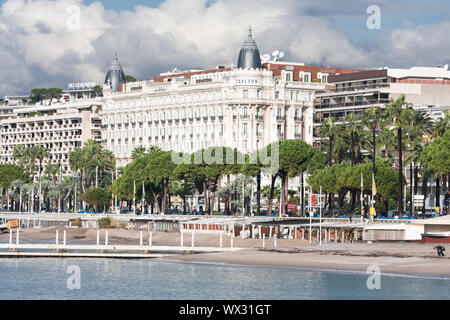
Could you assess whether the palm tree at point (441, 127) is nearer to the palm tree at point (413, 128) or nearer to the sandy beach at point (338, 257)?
the palm tree at point (413, 128)

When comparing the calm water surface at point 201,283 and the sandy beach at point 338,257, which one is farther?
the sandy beach at point 338,257

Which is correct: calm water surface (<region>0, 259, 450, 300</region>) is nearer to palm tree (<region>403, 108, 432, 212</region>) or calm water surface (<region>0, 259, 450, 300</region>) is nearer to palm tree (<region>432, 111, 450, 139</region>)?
palm tree (<region>432, 111, 450, 139</region>)

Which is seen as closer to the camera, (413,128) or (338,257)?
(338,257)

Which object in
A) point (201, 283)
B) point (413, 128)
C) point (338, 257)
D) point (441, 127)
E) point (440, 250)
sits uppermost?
point (413, 128)

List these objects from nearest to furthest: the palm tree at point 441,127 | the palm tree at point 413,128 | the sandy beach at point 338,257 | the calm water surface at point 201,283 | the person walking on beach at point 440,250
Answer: the calm water surface at point 201,283, the sandy beach at point 338,257, the person walking on beach at point 440,250, the palm tree at point 441,127, the palm tree at point 413,128

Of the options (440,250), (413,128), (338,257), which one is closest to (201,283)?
(338,257)

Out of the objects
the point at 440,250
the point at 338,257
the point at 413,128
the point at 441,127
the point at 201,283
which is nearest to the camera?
the point at 201,283

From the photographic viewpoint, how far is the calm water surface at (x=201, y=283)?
266ft

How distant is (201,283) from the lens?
291 feet

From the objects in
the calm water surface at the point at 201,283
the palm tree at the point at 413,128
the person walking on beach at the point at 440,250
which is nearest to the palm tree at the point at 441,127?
the palm tree at the point at 413,128

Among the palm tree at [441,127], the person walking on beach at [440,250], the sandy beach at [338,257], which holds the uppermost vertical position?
the palm tree at [441,127]

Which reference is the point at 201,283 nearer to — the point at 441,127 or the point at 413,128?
the point at 441,127

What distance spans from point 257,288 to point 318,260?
42.8ft

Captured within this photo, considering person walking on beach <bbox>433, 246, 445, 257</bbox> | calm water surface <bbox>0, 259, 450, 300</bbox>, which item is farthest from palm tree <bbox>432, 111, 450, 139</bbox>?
calm water surface <bbox>0, 259, 450, 300</bbox>
